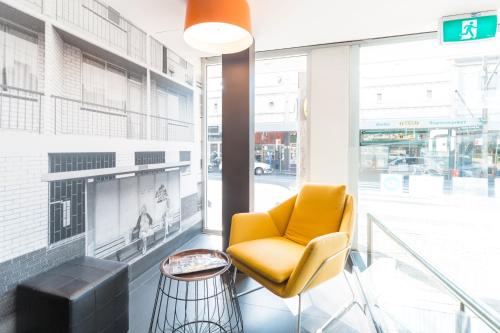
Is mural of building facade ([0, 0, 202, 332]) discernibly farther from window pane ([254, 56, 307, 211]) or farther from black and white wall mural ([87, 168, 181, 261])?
window pane ([254, 56, 307, 211])

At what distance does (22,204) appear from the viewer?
1718 mm

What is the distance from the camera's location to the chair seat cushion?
6.25 ft

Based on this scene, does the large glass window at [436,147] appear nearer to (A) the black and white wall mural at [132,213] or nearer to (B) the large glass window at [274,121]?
(B) the large glass window at [274,121]

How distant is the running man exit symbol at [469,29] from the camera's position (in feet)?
8.27

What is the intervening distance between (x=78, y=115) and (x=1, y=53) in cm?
60

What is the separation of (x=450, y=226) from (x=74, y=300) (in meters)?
3.71

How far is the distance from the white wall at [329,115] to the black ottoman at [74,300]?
8.18 ft

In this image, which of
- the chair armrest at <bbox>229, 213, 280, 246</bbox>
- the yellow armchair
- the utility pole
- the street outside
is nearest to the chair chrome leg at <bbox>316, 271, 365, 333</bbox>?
the yellow armchair

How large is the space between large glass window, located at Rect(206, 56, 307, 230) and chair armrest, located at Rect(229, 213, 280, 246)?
103cm

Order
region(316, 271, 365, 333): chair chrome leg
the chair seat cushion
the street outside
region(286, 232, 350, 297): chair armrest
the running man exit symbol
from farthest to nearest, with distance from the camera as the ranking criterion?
the street outside
the running man exit symbol
region(316, 271, 365, 333): chair chrome leg
the chair seat cushion
region(286, 232, 350, 297): chair armrest

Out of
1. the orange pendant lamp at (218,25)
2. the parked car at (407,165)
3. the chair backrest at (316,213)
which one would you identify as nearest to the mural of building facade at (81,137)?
the orange pendant lamp at (218,25)

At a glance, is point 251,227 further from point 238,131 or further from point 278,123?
point 278,123

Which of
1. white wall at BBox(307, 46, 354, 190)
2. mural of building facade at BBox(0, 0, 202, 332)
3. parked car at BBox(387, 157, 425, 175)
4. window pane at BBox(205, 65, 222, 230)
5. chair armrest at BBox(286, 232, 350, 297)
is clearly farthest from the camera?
window pane at BBox(205, 65, 222, 230)

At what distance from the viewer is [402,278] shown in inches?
83.0
